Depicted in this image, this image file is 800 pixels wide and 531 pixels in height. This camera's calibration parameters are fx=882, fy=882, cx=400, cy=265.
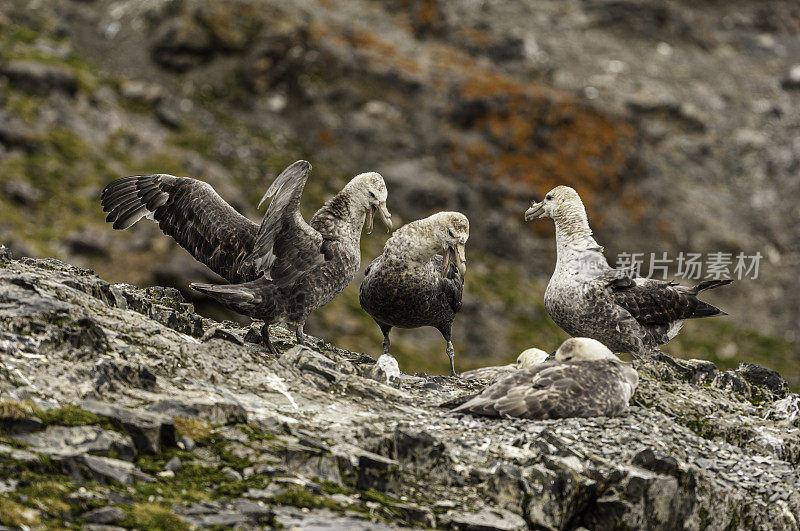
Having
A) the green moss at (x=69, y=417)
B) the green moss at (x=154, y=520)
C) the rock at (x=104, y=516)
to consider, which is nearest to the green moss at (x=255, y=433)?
the green moss at (x=69, y=417)

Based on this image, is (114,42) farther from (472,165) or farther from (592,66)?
(592,66)

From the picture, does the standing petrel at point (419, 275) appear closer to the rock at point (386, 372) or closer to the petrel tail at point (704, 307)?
the rock at point (386, 372)

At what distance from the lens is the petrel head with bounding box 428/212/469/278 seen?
1057cm

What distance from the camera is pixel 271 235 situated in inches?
400

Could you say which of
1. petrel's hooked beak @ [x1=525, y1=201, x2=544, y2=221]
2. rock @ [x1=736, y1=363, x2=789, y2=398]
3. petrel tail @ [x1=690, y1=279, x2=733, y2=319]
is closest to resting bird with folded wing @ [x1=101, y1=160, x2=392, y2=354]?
petrel's hooked beak @ [x1=525, y1=201, x2=544, y2=221]

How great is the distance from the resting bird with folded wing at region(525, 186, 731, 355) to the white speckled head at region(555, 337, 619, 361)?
1.60 m

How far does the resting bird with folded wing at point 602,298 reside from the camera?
1134 centimetres

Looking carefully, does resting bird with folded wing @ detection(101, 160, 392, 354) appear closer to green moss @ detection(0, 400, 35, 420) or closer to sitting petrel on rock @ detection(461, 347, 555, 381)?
sitting petrel on rock @ detection(461, 347, 555, 381)

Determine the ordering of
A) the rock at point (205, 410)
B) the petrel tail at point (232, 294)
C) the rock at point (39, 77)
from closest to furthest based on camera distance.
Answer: the rock at point (205, 410) → the petrel tail at point (232, 294) → the rock at point (39, 77)

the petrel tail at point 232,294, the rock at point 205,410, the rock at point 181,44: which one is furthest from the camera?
the rock at point 181,44

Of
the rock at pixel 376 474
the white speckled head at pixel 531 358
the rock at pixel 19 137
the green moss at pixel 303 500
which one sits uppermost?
the green moss at pixel 303 500

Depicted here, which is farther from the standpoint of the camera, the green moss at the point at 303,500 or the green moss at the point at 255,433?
the green moss at the point at 255,433

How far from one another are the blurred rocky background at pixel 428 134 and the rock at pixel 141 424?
13041 mm

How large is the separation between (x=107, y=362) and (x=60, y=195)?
14859 millimetres
